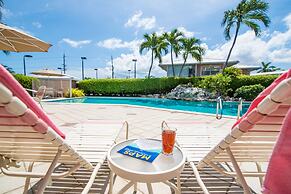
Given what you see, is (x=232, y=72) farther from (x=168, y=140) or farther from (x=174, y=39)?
(x=168, y=140)

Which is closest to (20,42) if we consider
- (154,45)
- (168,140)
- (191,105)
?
(168,140)

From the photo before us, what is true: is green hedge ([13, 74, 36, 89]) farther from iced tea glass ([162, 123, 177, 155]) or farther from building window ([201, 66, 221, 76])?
building window ([201, 66, 221, 76])

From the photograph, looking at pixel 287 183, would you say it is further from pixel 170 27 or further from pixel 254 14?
pixel 170 27

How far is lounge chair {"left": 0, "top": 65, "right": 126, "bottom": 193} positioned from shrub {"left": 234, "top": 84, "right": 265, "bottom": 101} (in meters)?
13.6

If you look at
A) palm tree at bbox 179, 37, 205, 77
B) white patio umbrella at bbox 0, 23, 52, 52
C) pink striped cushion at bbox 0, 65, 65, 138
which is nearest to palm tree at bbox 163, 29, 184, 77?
palm tree at bbox 179, 37, 205, 77

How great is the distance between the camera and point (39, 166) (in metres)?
2.28

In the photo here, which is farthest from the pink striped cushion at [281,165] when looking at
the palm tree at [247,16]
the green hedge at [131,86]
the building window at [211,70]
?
the building window at [211,70]

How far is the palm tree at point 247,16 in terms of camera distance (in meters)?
14.3

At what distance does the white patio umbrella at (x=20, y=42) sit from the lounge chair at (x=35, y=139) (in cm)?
355

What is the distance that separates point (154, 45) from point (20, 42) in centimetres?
1728

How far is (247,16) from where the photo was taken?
1477 cm

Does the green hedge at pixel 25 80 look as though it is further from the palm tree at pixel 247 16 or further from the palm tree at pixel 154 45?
the palm tree at pixel 247 16

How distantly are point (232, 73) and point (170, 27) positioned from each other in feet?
31.8

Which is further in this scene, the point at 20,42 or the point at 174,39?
the point at 174,39
